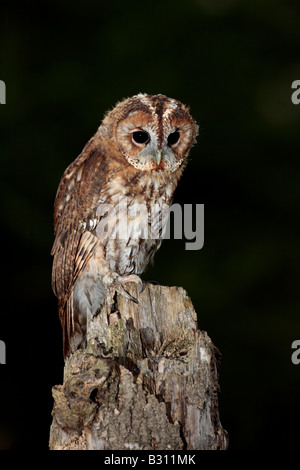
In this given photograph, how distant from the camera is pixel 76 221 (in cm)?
266

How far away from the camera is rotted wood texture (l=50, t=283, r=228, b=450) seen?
1.58 metres

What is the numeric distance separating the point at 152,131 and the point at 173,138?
0.18 m

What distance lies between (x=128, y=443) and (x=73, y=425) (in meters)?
0.16

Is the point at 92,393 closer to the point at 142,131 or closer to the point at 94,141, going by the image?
the point at 142,131

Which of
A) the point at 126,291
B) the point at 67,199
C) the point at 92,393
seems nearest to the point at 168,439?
the point at 92,393

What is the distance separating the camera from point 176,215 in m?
3.03

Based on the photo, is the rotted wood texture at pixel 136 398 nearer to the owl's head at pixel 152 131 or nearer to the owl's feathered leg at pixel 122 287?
the owl's feathered leg at pixel 122 287

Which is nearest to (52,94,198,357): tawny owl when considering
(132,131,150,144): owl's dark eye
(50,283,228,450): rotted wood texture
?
(132,131,150,144): owl's dark eye

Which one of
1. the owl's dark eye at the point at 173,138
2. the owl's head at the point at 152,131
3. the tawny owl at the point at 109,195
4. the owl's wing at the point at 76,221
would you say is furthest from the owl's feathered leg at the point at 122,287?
the owl's dark eye at the point at 173,138

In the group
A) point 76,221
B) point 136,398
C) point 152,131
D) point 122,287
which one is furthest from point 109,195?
point 136,398

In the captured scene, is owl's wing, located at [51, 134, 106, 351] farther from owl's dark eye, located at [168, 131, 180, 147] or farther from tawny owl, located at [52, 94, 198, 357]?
owl's dark eye, located at [168, 131, 180, 147]

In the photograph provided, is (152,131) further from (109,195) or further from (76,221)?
(76,221)

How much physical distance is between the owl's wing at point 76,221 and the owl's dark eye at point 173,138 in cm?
31

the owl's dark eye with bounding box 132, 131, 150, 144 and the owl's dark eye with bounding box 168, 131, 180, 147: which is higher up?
the owl's dark eye with bounding box 168, 131, 180, 147
